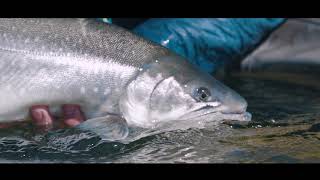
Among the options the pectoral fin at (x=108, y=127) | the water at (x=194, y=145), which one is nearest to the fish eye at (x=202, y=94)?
the water at (x=194, y=145)

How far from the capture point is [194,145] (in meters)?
2.36

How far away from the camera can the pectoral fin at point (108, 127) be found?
94.7 inches

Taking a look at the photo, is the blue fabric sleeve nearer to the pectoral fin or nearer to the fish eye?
the fish eye

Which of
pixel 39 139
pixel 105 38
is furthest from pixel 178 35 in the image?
pixel 39 139

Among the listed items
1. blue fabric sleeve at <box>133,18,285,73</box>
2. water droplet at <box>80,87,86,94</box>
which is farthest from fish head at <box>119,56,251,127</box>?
blue fabric sleeve at <box>133,18,285,73</box>

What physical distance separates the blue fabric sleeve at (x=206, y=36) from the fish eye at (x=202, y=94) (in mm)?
1412

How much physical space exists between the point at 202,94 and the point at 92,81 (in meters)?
0.47

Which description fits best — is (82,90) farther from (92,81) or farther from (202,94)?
(202,94)

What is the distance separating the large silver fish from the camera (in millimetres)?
2551

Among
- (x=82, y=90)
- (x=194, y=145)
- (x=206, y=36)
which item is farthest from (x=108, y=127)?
(x=206, y=36)

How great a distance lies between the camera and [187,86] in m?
2.59

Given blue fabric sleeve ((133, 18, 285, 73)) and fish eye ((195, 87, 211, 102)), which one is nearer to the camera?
fish eye ((195, 87, 211, 102))

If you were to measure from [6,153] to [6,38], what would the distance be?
1.77 feet

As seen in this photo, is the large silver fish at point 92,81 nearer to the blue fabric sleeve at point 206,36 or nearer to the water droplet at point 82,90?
the water droplet at point 82,90
